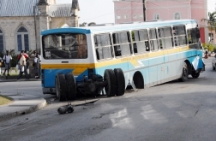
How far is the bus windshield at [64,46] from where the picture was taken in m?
18.3

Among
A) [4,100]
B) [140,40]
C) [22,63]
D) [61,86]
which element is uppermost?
[140,40]

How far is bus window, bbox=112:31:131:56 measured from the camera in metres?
19.4

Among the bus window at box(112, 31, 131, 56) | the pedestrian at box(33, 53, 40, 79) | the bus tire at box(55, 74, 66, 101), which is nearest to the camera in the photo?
the bus tire at box(55, 74, 66, 101)

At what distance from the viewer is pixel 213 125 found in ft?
36.1

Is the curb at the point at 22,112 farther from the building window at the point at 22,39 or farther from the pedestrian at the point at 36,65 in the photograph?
the building window at the point at 22,39

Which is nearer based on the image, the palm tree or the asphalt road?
the asphalt road

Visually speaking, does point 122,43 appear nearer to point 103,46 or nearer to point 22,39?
point 103,46

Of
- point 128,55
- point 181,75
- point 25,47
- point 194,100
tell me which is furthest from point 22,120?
point 25,47

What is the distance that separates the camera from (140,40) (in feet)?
68.9

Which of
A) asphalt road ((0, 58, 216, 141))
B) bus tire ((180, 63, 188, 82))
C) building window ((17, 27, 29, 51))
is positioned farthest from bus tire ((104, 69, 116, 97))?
building window ((17, 27, 29, 51))

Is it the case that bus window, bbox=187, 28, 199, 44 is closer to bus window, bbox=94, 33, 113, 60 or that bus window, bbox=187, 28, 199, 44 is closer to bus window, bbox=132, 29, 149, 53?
bus window, bbox=132, 29, 149, 53

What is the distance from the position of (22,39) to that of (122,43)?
40.5m

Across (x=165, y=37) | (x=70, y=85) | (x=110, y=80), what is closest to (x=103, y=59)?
(x=110, y=80)

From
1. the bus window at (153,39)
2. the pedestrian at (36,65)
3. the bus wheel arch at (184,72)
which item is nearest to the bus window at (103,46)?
the bus window at (153,39)
